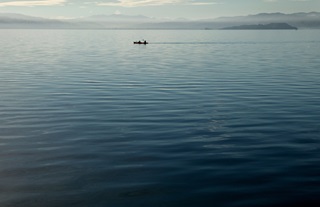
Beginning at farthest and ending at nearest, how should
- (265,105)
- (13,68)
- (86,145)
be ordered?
1. (13,68)
2. (265,105)
3. (86,145)

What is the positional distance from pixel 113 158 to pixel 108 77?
3333cm

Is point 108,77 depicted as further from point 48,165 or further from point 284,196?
point 284,196

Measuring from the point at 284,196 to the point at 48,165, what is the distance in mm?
9567

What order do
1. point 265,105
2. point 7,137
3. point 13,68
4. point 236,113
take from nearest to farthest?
point 7,137 → point 236,113 → point 265,105 → point 13,68

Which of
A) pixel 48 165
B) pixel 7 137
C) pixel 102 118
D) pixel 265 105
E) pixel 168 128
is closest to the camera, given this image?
pixel 48 165

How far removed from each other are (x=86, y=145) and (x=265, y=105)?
1652 centimetres

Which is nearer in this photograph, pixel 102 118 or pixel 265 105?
pixel 102 118

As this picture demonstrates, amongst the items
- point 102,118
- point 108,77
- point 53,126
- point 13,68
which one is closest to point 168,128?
point 102,118

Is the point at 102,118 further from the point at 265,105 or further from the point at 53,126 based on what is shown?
the point at 265,105

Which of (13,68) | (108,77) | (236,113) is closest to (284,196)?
(236,113)

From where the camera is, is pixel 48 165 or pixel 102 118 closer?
pixel 48 165

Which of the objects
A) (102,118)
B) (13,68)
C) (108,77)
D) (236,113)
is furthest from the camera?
(13,68)

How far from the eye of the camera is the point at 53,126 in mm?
24469

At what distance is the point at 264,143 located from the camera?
68.6 feet
